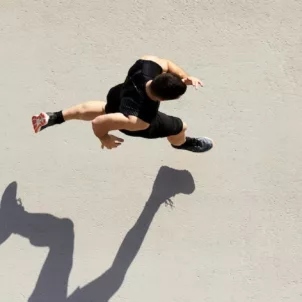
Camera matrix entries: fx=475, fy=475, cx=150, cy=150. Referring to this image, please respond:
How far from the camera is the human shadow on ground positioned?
9.84ft

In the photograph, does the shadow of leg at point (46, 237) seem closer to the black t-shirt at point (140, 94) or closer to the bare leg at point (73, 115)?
the bare leg at point (73, 115)

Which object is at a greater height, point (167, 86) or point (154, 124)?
point (167, 86)

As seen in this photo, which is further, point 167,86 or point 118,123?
point 118,123

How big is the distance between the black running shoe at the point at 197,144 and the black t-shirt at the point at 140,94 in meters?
0.60

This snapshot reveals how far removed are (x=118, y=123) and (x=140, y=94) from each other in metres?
0.18

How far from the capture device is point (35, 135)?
3092 millimetres

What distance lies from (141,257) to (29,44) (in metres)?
1.57

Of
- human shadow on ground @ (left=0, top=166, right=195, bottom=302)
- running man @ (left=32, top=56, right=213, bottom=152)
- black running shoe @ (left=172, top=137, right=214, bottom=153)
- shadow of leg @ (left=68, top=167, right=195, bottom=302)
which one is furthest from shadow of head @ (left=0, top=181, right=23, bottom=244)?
black running shoe @ (left=172, top=137, right=214, bottom=153)

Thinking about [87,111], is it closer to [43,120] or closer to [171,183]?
[43,120]

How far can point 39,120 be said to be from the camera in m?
2.84

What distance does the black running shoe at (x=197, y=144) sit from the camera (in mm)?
2936

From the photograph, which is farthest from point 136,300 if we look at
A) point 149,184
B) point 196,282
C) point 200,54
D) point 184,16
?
point 184,16

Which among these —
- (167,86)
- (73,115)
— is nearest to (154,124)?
(167,86)

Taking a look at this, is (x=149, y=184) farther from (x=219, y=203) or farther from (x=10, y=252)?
(x=10, y=252)
